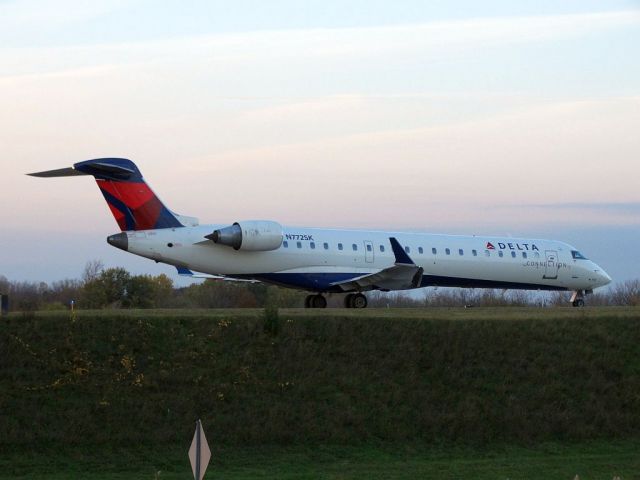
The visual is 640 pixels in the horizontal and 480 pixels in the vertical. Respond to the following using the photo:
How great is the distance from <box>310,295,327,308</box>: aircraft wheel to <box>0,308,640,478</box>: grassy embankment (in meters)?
8.15

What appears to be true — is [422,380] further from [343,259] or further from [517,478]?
[343,259]

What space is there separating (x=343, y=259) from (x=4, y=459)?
16807 mm

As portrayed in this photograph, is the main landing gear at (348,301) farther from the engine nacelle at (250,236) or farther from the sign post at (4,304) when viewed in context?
the sign post at (4,304)

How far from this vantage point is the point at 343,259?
3531 cm

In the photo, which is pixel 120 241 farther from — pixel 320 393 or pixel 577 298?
pixel 577 298

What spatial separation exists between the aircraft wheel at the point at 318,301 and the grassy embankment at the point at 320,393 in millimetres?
8147

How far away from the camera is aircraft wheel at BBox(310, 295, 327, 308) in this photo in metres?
36.5

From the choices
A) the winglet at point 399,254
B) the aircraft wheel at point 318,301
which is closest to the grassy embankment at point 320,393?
the winglet at point 399,254

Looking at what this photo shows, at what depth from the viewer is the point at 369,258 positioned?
35.7 metres

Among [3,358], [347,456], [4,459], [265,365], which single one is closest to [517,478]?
[347,456]

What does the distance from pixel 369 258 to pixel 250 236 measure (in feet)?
14.7

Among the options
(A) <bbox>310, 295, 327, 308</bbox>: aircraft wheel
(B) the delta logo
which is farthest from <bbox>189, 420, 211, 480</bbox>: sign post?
(B) the delta logo

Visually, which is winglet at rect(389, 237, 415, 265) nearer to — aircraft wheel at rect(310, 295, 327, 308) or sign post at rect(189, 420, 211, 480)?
aircraft wheel at rect(310, 295, 327, 308)

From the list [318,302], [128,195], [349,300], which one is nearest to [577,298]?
[349,300]
